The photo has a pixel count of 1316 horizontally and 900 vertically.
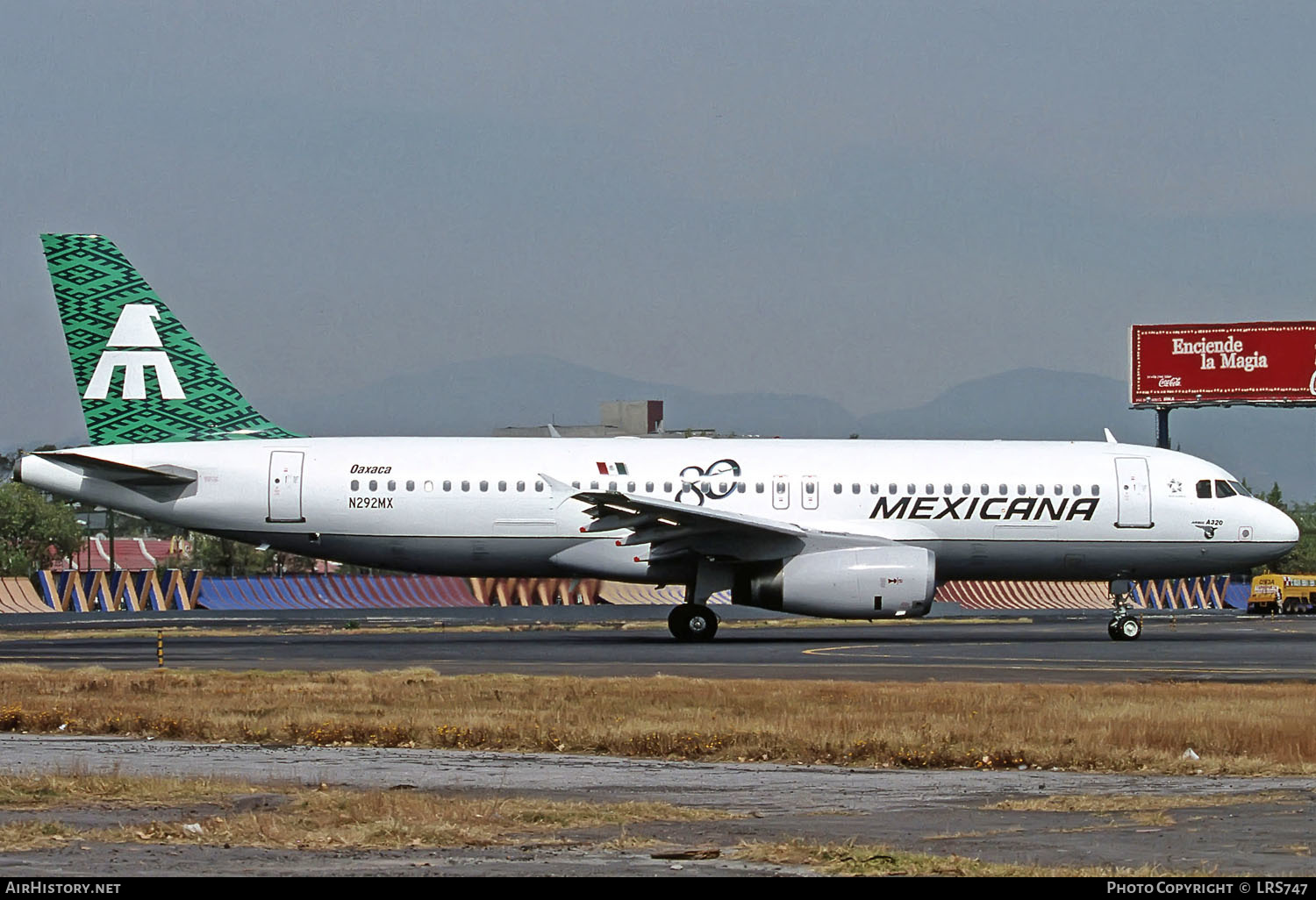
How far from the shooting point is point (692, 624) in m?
35.5

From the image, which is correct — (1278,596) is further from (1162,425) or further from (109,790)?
(109,790)

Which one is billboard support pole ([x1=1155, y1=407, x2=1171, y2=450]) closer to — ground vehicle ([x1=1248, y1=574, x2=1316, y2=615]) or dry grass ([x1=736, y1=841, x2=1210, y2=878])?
ground vehicle ([x1=1248, y1=574, x2=1316, y2=615])

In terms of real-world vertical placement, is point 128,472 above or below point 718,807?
above

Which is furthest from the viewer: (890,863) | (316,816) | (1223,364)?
(1223,364)

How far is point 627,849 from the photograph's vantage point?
10.2 meters

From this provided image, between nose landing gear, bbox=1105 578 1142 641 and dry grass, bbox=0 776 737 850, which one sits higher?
nose landing gear, bbox=1105 578 1142 641

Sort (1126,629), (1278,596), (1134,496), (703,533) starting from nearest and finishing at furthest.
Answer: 1. (703,533)
2. (1126,629)
3. (1134,496)
4. (1278,596)

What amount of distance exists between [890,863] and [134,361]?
1217 inches

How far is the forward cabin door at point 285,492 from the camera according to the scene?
35.9m

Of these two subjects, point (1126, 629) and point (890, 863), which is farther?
point (1126, 629)

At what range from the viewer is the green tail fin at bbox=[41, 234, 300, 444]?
1465 inches

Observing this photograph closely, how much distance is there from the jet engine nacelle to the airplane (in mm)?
89

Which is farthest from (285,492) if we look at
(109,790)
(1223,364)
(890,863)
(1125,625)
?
(1223,364)

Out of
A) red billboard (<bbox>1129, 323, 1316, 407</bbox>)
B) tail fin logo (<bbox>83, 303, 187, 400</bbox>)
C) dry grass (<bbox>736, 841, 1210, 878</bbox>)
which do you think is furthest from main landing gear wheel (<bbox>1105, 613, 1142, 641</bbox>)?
red billboard (<bbox>1129, 323, 1316, 407</bbox>)
